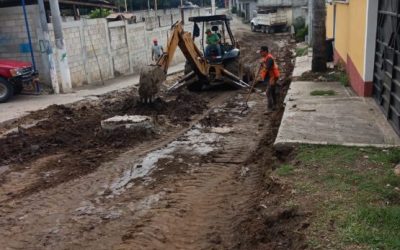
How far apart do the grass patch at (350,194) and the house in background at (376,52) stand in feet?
5.98

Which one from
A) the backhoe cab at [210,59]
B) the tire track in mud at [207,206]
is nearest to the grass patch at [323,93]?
the tire track in mud at [207,206]

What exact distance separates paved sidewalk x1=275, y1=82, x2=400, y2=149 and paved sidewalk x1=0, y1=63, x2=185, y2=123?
25.9 feet

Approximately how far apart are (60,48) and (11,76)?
2.34 metres

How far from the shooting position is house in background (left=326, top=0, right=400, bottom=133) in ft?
29.1

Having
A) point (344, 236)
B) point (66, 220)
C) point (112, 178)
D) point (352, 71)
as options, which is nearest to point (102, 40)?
point (352, 71)

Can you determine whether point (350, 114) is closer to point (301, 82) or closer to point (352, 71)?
point (352, 71)

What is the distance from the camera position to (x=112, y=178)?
8.07 metres

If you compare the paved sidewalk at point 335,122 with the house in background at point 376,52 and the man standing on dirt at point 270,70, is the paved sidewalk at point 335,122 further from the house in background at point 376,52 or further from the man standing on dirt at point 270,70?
the man standing on dirt at point 270,70

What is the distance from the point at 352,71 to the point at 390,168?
7.05m

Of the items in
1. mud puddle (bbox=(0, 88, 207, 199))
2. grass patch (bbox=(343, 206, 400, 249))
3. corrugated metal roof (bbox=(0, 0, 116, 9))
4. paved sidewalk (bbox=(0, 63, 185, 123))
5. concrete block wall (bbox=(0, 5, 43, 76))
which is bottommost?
paved sidewalk (bbox=(0, 63, 185, 123))

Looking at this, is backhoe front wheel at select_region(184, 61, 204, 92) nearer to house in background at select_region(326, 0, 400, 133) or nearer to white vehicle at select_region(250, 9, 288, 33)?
house in background at select_region(326, 0, 400, 133)

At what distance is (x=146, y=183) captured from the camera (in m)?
7.74

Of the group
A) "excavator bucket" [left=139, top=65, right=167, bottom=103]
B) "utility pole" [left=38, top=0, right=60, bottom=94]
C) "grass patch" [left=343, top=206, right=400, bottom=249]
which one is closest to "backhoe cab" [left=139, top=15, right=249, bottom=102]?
"excavator bucket" [left=139, top=65, right=167, bottom=103]

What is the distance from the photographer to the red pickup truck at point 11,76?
611 inches
